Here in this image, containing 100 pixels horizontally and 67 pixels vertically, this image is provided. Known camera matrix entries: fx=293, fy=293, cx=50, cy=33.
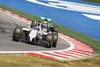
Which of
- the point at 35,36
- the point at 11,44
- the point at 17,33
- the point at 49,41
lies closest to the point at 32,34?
the point at 35,36

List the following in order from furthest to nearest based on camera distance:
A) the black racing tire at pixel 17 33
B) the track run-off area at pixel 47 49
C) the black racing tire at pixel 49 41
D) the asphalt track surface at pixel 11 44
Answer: the black racing tire at pixel 17 33, the black racing tire at pixel 49 41, the asphalt track surface at pixel 11 44, the track run-off area at pixel 47 49

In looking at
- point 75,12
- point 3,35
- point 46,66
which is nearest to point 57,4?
point 75,12

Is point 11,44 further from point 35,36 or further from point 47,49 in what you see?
point 47,49

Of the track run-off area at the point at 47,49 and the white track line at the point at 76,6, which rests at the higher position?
the white track line at the point at 76,6

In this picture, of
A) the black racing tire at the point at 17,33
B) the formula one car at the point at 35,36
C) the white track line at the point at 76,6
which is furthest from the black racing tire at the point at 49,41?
the white track line at the point at 76,6

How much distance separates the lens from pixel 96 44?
18.7m

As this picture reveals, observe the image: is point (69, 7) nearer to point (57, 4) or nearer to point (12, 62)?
point (57, 4)

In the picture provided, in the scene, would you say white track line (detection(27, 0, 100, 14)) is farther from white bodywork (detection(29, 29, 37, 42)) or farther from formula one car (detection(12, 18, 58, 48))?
white bodywork (detection(29, 29, 37, 42))

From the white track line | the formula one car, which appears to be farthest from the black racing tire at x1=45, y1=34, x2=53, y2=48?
the white track line

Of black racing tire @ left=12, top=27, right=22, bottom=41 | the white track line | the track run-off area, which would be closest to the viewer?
the track run-off area

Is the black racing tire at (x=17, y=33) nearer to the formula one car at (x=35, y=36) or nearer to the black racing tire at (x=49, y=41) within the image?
the formula one car at (x=35, y=36)

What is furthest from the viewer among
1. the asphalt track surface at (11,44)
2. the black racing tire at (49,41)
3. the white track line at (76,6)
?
the white track line at (76,6)

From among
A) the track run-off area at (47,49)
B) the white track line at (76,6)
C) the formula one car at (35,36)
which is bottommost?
the track run-off area at (47,49)

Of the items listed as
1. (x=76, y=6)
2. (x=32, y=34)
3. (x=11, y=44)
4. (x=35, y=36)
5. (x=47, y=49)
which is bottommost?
(x=47, y=49)
